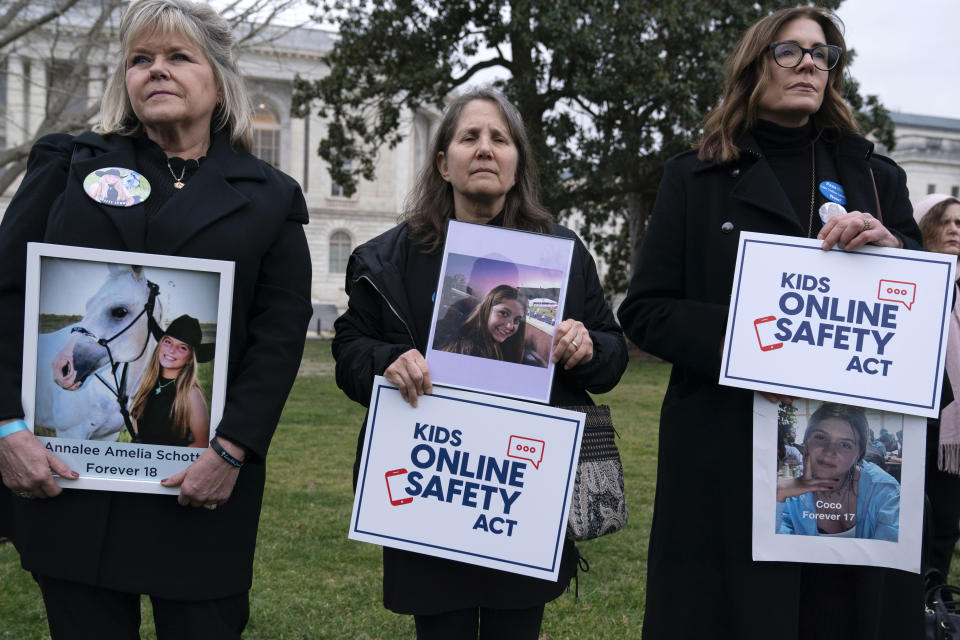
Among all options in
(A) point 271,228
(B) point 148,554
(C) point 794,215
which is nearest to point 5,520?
(B) point 148,554

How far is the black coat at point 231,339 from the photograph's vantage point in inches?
89.8

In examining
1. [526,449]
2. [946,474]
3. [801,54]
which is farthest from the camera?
[946,474]

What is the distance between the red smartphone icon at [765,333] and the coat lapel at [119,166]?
1654 millimetres

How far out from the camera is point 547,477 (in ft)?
8.10

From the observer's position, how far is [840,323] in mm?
2406

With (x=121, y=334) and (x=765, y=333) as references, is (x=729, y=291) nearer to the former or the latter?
(x=765, y=333)

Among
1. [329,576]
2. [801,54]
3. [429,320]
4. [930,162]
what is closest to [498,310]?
[429,320]

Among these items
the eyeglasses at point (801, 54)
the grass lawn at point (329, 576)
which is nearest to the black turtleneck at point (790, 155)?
the eyeglasses at point (801, 54)

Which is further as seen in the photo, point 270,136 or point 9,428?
point 270,136

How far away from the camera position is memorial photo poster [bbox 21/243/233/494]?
2240mm

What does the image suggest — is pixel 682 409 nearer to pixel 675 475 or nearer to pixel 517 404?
pixel 675 475

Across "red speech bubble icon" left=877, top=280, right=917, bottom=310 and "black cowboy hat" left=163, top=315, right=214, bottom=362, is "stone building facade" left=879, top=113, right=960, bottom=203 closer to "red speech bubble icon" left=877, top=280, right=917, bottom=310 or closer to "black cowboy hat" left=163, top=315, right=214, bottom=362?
"red speech bubble icon" left=877, top=280, right=917, bottom=310

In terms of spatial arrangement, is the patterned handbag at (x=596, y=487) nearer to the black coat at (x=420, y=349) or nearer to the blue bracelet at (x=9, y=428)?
the black coat at (x=420, y=349)

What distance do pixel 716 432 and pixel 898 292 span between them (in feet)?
2.02
